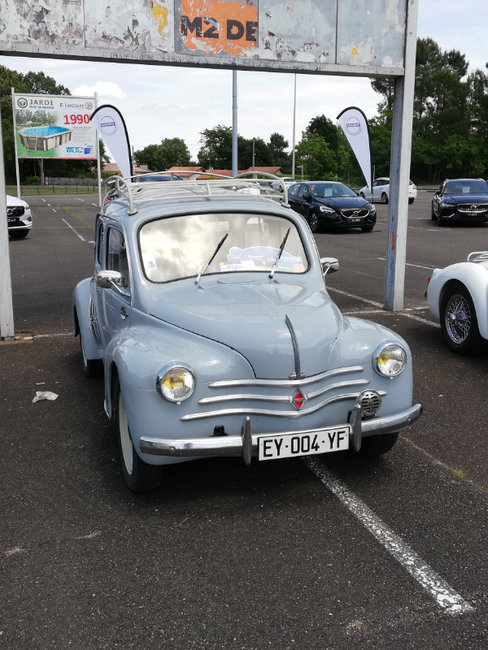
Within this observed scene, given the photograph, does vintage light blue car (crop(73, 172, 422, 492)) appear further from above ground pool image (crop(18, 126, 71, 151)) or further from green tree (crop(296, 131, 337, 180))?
green tree (crop(296, 131, 337, 180))

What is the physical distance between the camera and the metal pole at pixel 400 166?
8.45 m

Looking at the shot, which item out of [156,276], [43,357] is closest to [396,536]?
[156,276]

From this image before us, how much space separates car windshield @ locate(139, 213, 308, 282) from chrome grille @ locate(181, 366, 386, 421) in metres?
1.21

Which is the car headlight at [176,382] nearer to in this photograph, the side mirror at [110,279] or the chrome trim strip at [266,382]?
the chrome trim strip at [266,382]

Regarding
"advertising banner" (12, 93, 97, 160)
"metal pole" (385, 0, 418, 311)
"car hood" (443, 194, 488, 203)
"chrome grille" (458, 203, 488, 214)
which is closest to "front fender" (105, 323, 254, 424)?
"metal pole" (385, 0, 418, 311)

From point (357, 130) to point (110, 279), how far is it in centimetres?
558

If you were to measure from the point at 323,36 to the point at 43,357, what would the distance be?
508cm

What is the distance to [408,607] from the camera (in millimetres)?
2914

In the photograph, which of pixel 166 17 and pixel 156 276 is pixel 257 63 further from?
pixel 156 276

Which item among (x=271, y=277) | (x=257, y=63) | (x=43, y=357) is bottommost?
→ (x=43, y=357)

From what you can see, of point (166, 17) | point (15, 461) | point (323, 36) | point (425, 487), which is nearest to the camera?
point (425, 487)

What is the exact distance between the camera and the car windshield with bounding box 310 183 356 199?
74.0 feet

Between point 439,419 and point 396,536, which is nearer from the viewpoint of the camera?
point 396,536

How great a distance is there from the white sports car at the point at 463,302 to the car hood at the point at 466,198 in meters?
16.6
